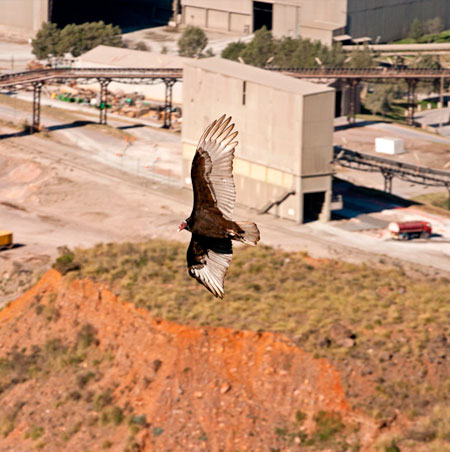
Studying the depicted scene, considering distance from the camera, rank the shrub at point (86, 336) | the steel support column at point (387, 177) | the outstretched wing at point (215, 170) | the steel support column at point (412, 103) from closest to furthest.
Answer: the outstretched wing at point (215, 170) < the shrub at point (86, 336) < the steel support column at point (387, 177) < the steel support column at point (412, 103)

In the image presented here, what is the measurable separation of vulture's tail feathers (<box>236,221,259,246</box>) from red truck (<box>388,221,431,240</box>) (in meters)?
55.8

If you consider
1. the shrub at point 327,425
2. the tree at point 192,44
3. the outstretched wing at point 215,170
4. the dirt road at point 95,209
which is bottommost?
the shrub at point 327,425

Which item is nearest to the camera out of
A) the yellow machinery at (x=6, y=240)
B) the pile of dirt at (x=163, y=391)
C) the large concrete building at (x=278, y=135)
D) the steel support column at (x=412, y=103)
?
the pile of dirt at (x=163, y=391)

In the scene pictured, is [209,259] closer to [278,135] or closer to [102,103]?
[278,135]

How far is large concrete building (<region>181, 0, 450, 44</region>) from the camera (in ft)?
569

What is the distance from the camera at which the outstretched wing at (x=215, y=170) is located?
2625 centimetres

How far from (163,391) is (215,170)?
30.3 m

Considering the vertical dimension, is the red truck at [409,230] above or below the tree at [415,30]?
below

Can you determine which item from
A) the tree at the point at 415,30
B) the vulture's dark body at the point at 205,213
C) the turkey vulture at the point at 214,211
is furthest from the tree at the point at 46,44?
the vulture's dark body at the point at 205,213

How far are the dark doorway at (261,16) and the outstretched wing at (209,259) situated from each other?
161m

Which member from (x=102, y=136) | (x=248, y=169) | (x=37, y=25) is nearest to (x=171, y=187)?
(x=248, y=169)

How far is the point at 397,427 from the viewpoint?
167ft

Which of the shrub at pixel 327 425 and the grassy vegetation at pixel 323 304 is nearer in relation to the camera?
the shrub at pixel 327 425

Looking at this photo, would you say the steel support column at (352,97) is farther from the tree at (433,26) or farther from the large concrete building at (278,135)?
the tree at (433,26)
